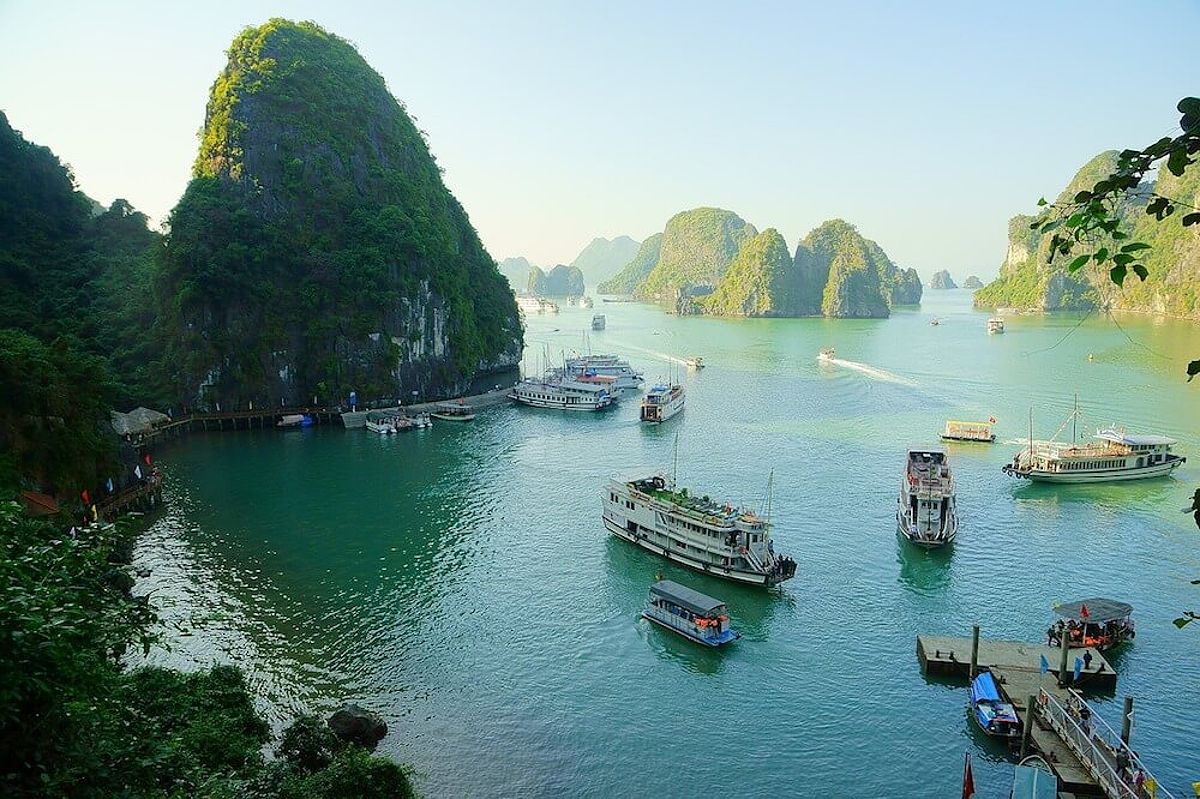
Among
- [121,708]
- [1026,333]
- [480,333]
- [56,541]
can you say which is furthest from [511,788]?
[1026,333]

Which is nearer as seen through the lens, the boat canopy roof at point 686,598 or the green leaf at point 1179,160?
the green leaf at point 1179,160

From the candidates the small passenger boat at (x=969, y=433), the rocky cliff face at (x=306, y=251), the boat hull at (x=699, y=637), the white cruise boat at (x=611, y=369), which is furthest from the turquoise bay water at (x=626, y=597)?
the white cruise boat at (x=611, y=369)

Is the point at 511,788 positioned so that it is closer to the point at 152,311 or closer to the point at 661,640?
the point at 661,640

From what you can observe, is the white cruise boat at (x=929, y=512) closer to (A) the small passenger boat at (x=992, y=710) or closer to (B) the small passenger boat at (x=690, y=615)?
(B) the small passenger boat at (x=690, y=615)

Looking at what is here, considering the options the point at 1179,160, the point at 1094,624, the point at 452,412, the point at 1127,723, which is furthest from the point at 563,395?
the point at 1179,160

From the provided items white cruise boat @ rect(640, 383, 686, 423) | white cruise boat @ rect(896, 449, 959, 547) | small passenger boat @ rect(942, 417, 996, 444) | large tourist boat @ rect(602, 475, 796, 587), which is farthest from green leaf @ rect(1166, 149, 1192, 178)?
white cruise boat @ rect(640, 383, 686, 423)

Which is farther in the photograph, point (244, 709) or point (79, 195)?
point (79, 195)

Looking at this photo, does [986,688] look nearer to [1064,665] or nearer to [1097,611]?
[1064,665]
